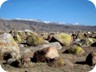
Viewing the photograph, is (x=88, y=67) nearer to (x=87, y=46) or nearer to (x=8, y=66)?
(x=8, y=66)

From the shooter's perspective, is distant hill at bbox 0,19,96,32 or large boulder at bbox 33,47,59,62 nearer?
large boulder at bbox 33,47,59,62

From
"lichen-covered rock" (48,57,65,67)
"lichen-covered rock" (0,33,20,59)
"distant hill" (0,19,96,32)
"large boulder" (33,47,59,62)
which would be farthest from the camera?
"distant hill" (0,19,96,32)

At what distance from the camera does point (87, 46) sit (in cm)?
1566

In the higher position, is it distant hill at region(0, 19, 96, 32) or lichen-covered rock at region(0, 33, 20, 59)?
lichen-covered rock at region(0, 33, 20, 59)

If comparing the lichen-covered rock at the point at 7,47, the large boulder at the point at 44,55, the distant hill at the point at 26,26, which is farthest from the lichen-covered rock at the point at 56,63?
the distant hill at the point at 26,26

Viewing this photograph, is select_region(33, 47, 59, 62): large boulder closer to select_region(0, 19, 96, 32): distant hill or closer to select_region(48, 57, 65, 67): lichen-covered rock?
select_region(48, 57, 65, 67): lichen-covered rock

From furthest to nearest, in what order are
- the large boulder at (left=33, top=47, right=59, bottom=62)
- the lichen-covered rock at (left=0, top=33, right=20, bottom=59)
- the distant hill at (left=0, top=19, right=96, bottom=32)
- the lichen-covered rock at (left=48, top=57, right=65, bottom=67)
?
the distant hill at (left=0, top=19, right=96, bottom=32) < the lichen-covered rock at (left=0, top=33, right=20, bottom=59) < the large boulder at (left=33, top=47, right=59, bottom=62) < the lichen-covered rock at (left=48, top=57, right=65, bottom=67)

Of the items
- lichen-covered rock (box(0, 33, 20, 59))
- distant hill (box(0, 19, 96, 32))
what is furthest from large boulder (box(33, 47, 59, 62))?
distant hill (box(0, 19, 96, 32))

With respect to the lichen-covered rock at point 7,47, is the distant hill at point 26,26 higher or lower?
lower

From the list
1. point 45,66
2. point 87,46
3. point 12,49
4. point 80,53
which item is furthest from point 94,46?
point 45,66

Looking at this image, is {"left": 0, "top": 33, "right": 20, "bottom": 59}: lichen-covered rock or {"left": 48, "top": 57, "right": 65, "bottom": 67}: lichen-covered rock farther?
{"left": 0, "top": 33, "right": 20, "bottom": 59}: lichen-covered rock

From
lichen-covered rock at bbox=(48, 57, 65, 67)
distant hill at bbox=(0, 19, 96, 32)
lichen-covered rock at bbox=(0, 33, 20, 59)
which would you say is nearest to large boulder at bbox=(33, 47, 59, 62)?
lichen-covered rock at bbox=(48, 57, 65, 67)

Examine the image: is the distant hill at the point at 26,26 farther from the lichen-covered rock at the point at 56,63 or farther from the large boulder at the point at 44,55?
the lichen-covered rock at the point at 56,63

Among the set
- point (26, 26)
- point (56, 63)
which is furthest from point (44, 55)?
point (26, 26)
